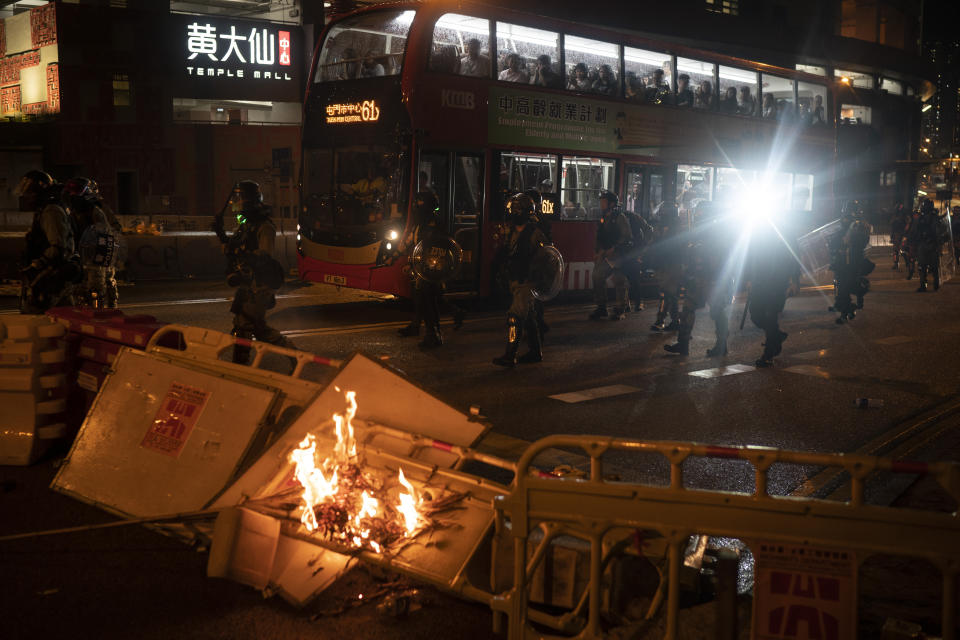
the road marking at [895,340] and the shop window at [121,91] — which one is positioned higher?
the shop window at [121,91]

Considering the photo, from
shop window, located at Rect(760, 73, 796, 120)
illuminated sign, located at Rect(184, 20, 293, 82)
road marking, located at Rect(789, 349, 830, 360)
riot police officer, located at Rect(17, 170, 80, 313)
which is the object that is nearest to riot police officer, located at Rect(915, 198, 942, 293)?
shop window, located at Rect(760, 73, 796, 120)

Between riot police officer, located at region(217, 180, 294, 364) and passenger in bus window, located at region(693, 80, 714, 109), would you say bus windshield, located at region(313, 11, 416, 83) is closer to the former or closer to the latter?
riot police officer, located at region(217, 180, 294, 364)

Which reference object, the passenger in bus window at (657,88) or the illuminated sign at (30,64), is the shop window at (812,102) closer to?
the passenger in bus window at (657,88)

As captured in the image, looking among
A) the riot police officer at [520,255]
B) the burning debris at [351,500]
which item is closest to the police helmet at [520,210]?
the riot police officer at [520,255]

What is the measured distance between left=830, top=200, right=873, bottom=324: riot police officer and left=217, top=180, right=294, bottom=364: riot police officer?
9341 mm

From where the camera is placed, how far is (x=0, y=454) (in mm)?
5797

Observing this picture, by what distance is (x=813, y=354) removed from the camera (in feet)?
35.5

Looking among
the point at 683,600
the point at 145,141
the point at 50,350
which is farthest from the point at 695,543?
the point at 145,141

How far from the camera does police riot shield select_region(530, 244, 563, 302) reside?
29.9 feet

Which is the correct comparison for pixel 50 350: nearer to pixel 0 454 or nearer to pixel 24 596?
pixel 0 454

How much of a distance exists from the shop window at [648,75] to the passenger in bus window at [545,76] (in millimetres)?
1654

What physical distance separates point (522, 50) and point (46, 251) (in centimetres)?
838

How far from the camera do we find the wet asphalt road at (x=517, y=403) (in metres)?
3.80

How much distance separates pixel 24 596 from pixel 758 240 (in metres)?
8.08
